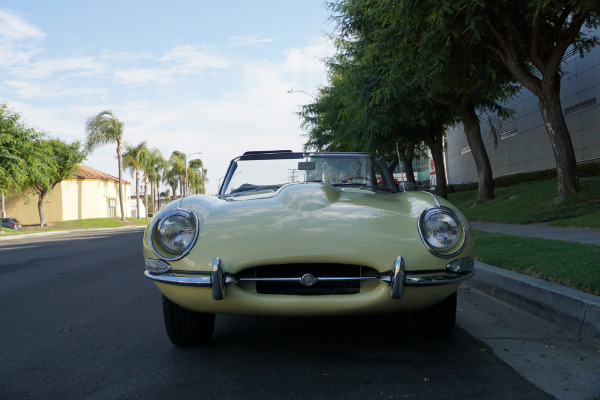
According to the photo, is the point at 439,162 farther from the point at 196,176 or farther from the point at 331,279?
the point at 196,176

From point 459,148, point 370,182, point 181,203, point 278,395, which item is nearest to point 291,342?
point 278,395

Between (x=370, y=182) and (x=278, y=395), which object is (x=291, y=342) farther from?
(x=370, y=182)

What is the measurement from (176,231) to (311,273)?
867 mm

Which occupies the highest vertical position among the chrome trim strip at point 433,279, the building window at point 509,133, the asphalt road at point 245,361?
the building window at point 509,133

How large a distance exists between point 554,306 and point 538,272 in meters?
1.11

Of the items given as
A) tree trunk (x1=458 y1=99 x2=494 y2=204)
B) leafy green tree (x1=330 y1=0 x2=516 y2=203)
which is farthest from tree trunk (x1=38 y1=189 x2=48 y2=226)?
tree trunk (x1=458 y1=99 x2=494 y2=204)

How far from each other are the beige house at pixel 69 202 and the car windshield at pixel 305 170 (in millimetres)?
46886

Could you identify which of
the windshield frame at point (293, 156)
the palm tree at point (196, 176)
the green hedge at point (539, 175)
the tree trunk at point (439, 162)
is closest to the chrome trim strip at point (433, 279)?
the windshield frame at point (293, 156)

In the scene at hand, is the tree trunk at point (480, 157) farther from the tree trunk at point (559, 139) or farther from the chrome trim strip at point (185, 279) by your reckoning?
the chrome trim strip at point (185, 279)

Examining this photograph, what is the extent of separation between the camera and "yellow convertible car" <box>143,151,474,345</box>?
3021 mm

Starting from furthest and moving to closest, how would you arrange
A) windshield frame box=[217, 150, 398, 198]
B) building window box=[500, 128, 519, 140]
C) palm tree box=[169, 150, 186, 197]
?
palm tree box=[169, 150, 186, 197] < building window box=[500, 128, 519, 140] < windshield frame box=[217, 150, 398, 198]

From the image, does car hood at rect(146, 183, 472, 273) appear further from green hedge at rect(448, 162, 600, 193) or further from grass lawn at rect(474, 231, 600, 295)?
green hedge at rect(448, 162, 600, 193)

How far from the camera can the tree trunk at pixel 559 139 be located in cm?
1365

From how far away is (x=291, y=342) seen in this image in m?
3.61
